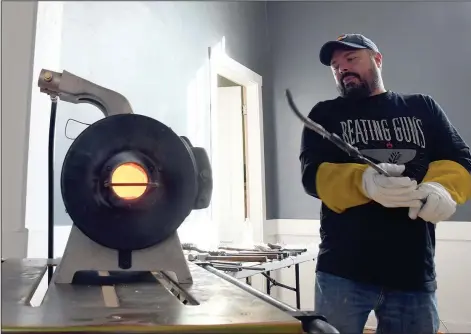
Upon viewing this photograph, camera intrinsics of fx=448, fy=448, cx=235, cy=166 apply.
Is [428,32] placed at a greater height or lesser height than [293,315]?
greater

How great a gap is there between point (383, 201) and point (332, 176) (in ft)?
0.31

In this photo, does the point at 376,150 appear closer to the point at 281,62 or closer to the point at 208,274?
the point at 208,274

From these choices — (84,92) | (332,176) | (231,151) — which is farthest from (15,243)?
(231,151)

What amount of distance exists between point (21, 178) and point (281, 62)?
192 cm

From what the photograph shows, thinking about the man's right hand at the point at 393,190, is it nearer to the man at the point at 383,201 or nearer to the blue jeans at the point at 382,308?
the man at the point at 383,201

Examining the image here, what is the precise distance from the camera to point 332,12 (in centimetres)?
243

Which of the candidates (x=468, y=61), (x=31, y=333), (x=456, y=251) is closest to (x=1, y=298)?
(x=31, y=333)

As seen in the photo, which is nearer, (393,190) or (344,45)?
(393,190)

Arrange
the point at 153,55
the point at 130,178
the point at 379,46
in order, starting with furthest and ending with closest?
the point at 379,46 → the point at 153,55 → the point at 130,178

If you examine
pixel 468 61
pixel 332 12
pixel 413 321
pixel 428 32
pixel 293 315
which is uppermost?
pixel 332 12

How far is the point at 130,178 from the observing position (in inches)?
16.7

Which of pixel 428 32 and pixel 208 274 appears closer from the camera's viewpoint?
pixel 208 274

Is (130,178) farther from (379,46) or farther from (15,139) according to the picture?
(379,46)

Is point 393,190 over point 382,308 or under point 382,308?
over
